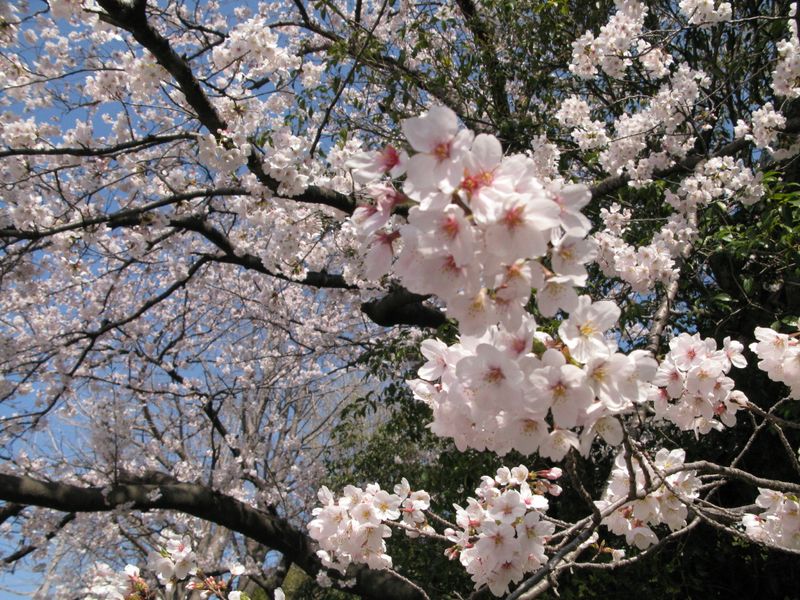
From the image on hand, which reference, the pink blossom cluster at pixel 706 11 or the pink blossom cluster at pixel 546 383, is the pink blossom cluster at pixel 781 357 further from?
the pink blossom cluster at pixel 706 11

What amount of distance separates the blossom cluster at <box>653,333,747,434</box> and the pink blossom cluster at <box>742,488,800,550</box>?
0.23m

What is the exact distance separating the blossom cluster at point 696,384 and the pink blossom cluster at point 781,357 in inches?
2.4

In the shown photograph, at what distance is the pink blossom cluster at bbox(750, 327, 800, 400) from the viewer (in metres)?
1.40

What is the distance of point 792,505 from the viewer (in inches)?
56.3

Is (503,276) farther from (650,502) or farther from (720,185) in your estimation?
(720,185)

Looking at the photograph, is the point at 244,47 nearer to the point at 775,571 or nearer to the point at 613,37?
the point at 613,37

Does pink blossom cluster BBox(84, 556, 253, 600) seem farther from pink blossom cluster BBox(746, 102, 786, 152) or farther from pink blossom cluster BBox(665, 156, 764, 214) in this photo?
pink blossom cluster BBox(746, 102, 786, 152)

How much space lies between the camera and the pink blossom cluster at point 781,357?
1.40 m

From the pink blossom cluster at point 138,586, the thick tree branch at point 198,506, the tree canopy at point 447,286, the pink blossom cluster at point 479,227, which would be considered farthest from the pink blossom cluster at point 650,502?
the thick tree branch at point 198,506

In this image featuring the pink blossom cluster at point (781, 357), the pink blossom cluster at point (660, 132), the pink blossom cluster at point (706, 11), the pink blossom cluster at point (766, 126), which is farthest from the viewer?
the pink blossom cluster at point (660, 132)

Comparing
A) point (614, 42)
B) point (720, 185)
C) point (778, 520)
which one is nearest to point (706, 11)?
point (614, 42)

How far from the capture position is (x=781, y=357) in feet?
4.72

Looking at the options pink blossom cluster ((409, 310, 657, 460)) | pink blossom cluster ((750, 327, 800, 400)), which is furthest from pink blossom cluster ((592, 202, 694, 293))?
pink blossom cluster ((409, 310, 657, 460))

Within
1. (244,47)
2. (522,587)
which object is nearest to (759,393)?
(522,587)
